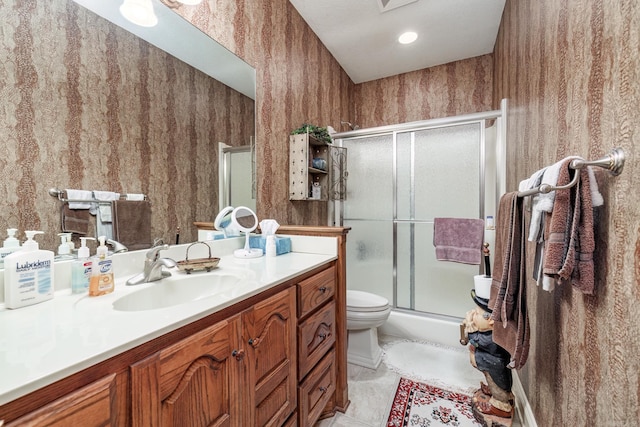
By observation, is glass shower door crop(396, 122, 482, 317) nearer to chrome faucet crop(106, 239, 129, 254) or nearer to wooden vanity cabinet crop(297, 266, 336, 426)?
wooden vanity cabinet crop(297, 266, 336, 426)

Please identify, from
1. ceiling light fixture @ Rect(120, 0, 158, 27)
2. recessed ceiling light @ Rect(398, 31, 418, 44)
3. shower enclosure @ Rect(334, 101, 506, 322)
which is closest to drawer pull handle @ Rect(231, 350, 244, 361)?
ceiling light fixture @ Rect(120, 0, 158, 27)

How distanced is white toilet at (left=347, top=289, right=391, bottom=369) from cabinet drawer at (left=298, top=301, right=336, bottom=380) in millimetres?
462

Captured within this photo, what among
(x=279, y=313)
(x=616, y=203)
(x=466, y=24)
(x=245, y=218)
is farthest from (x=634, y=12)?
(x=466, y=24)

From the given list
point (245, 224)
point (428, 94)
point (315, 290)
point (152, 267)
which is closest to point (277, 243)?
point (245, 224)

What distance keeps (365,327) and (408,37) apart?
8.13ft

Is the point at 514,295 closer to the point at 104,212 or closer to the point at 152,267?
the point at 152,267

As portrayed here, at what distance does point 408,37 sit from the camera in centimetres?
238

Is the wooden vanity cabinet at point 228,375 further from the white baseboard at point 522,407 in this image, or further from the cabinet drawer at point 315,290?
the white baseboard at point 522,407

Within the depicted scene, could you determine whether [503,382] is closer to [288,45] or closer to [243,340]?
[243,340]

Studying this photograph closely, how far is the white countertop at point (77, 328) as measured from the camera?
1.38 feet

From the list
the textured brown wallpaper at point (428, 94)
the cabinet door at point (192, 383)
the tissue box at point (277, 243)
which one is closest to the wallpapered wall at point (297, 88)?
the textured brown wallpaper at point (428, 94)

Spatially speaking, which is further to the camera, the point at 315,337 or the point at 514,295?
the point at 315,337

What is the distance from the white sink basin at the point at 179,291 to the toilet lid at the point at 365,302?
3.42 feet

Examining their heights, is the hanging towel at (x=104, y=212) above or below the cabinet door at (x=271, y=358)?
above
